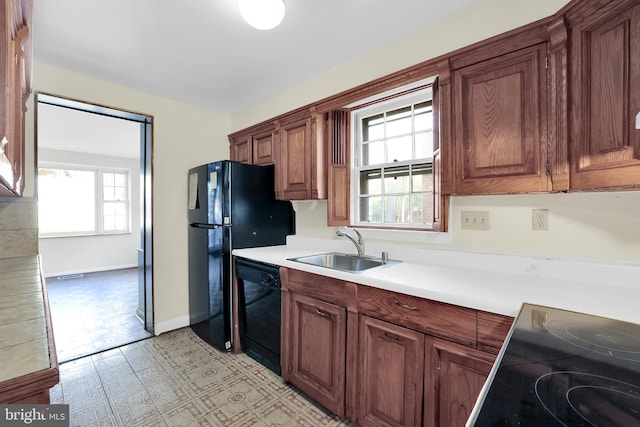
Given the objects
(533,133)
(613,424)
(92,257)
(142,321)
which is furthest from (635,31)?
(92,257)

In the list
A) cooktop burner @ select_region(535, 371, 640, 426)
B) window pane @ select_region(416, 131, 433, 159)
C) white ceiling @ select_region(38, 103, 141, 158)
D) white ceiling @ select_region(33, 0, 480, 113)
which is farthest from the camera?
white ceiling @ select_region(38, 103, 141, 158)

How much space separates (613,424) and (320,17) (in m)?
2.03

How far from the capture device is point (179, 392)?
1.89 m

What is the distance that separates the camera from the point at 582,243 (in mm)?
1325

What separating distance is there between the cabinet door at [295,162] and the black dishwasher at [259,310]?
0.71 metres

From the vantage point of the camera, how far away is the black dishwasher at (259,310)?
203 cm

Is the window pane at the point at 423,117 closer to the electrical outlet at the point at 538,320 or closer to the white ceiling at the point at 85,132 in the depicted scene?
the electrical outlet at the point at 538,320

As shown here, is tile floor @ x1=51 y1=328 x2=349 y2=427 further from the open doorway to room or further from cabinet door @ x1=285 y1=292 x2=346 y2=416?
the open doorway to room

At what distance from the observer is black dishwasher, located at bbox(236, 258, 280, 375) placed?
2.03 m

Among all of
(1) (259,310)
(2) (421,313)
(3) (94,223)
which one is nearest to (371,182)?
(2) (421,313)

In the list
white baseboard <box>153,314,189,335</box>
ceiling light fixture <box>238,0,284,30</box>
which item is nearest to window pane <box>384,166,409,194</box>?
ceiling light fixture <box>238,0,284,30</box>

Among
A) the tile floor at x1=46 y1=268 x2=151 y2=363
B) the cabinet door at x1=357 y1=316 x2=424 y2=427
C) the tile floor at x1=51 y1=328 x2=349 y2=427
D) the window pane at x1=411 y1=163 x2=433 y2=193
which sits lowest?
the tile floor at x1=51 y1=328 x2=349 y2=427

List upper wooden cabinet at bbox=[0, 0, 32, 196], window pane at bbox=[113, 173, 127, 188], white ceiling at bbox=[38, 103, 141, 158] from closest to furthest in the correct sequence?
upper wooden cabinet at bbox=[0, 0, 32, 196]
white ceiling at bbox=[38, 103, 141, 158]
window pane at bbox=[113, 173, 127, 188]

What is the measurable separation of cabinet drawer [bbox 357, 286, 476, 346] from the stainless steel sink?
18.2 inches
